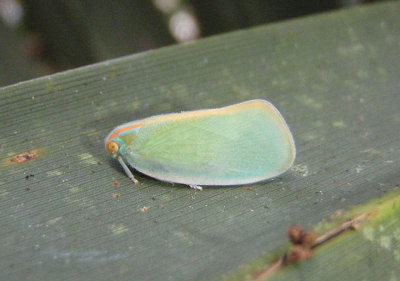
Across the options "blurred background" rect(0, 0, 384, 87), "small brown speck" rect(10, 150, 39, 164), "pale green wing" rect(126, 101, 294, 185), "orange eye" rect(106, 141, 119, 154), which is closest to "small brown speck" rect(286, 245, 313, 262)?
"pale green wing" rect(126, 101, 294, 185)

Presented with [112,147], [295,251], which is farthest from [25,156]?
[295,251]

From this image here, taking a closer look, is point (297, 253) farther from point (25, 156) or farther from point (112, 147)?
point (25, 156)

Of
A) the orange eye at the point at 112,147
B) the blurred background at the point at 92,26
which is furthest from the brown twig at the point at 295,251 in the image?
the blurred background at the point at 92,26

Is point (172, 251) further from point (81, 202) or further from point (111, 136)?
point (111, 136)

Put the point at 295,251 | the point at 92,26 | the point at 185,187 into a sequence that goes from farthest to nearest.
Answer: the point at 92,26 < the point at 185,187 < the point at 295,251

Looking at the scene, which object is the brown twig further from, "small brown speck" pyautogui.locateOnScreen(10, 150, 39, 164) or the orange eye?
"small brown speck" pyautogui.locateOnScreen(10, 150, 39, 164)

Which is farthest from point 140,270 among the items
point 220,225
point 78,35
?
point 78,35

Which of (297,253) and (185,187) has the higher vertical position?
(297,253)
